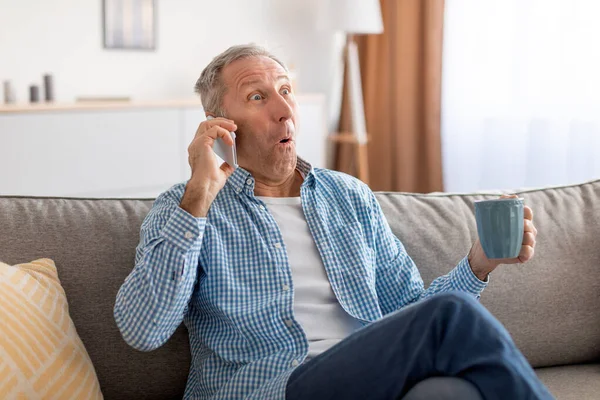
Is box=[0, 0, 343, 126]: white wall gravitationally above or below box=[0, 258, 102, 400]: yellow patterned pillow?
above

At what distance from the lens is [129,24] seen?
4867mm

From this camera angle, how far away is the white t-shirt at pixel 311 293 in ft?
5.91

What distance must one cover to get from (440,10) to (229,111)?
11.0 feet

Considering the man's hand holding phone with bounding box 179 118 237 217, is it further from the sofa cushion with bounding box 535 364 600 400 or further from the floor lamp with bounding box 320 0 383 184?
the floor lamp with bounding box 320 0 383 184

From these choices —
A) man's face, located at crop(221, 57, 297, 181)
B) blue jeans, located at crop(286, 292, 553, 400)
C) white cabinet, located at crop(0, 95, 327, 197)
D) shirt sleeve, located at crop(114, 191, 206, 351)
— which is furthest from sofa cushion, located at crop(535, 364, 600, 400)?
white cabinet, located at crop(0, 95, 327, 197)

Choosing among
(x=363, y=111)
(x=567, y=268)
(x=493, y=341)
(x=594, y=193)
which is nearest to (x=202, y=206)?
(x=493, y=341)

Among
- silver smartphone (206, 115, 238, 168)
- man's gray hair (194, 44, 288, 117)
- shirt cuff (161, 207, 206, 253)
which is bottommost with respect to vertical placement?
shirt cuff (161, 207, 206, 253)

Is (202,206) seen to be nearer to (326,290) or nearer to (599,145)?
(326,290)

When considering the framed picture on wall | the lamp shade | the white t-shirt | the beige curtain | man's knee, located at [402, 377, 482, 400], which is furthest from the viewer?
the beige curtain

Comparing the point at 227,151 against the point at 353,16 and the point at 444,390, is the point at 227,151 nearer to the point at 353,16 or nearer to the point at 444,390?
the point at 444,390

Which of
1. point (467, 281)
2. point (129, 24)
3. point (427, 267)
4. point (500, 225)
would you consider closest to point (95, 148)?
point (129, 24)

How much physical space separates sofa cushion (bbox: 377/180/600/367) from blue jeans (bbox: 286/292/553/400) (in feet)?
2.04

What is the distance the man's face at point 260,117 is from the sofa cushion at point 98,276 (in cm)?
32

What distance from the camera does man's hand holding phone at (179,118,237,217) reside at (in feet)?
5.57
